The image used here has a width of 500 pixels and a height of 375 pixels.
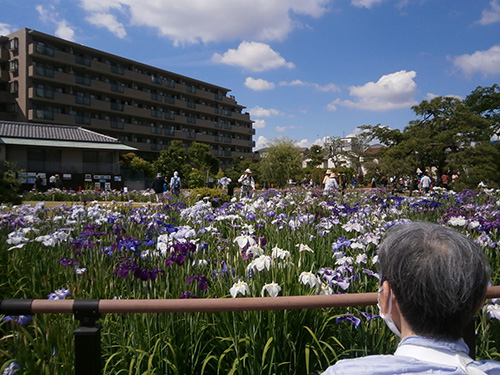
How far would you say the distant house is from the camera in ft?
84.9

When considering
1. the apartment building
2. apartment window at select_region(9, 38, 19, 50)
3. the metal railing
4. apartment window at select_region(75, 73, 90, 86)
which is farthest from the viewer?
apartment window at select_region(75, 73, 90, 86)

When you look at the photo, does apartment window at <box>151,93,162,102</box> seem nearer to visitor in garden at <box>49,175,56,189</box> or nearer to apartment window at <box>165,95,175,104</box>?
apartment window at <box>165,95,175,104</box>

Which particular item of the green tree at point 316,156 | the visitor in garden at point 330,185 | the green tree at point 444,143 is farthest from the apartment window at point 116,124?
the visitor in garden at point 330,185

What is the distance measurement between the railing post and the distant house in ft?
84.0

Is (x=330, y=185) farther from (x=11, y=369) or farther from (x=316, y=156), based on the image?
(x=316, y=156)

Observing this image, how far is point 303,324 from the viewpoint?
2355mm

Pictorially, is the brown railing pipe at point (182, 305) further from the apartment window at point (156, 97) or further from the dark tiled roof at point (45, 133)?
the apartment window at point (156, 97)

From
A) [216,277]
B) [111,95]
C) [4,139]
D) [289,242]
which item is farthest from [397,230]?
[111,95]

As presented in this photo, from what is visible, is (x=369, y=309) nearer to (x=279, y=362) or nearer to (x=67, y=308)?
(x=279, y=362)

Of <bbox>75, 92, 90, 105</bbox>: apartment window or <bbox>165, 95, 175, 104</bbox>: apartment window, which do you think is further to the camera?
<bbox>165, 95, 175, 104</bbox>: apartment window

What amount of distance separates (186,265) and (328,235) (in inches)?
74.6

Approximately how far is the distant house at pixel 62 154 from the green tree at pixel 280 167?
15.7 metres

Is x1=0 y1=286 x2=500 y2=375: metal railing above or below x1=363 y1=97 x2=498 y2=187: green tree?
below

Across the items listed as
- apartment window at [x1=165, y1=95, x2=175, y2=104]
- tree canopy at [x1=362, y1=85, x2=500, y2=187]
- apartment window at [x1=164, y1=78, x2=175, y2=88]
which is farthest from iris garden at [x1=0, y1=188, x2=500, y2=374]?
apartment window at [x1=164, y1=78, x2=175, y2=88]
